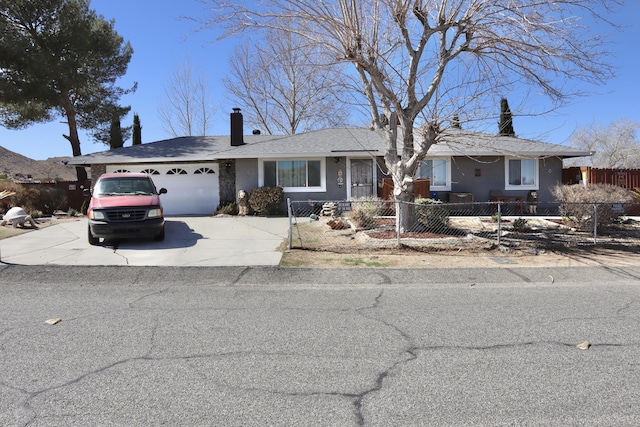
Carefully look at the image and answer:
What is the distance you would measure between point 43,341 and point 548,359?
4941 millimetres

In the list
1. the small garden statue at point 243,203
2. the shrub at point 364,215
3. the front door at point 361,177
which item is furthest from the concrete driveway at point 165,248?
the front door at point 361,177

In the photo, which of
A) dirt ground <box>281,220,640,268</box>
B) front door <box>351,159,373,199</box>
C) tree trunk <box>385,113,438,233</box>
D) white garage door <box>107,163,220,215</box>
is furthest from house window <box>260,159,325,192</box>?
dirt ground <box>281,220,640,268</box>

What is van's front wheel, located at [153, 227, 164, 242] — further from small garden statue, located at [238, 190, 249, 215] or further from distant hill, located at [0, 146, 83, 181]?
distant hill, located at [0, 146, 83, 181]

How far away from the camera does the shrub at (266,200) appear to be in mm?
Answer: 16891

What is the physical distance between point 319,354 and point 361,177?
551 inches

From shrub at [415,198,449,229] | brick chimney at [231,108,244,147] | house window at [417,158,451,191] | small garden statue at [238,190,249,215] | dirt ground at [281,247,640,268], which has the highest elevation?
brick chimney at [231,108,244,147]

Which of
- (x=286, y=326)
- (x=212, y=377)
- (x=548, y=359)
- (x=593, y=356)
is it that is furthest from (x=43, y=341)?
(x=593, y=356)

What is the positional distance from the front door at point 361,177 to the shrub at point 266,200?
3.02m

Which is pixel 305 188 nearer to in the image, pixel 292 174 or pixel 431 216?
pixel 292 174

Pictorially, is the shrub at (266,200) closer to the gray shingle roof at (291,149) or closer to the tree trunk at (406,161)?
the gray shingle roof at (291,149)

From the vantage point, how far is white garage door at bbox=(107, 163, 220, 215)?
1875cm

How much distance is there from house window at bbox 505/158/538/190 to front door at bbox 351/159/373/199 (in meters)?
5.76

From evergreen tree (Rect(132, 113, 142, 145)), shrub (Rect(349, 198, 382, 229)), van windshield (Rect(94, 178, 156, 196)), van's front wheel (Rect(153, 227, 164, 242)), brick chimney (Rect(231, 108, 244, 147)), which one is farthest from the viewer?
evergreen tree (Rect(132, 113, 142, 145))

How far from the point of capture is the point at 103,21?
26.2 m
